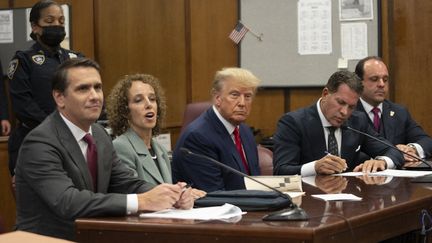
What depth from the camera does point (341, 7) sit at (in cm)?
664

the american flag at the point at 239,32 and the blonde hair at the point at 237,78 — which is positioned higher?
the american flag at the point at 239,32

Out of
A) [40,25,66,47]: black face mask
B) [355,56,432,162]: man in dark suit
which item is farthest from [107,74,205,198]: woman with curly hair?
[355,56,432,162]: man in dark suit

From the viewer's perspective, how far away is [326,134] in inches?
187

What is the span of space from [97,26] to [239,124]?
3.52 metres

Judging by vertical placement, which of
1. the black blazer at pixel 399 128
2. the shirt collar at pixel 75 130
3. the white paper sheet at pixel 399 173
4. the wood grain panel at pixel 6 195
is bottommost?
the wood grain panel at pixel 6 195

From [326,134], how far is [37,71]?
1.88 m

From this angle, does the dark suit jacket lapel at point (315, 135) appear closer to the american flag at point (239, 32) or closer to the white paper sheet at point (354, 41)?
the white paper sheet at point (354, 41)

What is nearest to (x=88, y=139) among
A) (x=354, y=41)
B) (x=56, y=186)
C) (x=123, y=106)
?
(x=56, y=186)

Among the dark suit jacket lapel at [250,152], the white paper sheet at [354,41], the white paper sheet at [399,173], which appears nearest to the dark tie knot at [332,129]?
the white paper sheet at [399,173]

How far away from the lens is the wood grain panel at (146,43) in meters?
7.32

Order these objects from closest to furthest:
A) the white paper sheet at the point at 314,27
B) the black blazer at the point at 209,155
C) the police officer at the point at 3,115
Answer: the black blazer at the point at 209,155 → the police officer at the point at 3,115 → the white paper sheet at the point at 314,27

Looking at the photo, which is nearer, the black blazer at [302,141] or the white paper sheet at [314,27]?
the black blazer at [302,141]

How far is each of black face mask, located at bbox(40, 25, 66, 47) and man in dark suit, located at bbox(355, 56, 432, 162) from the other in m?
2.11

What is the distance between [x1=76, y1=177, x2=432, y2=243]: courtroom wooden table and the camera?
270cm
